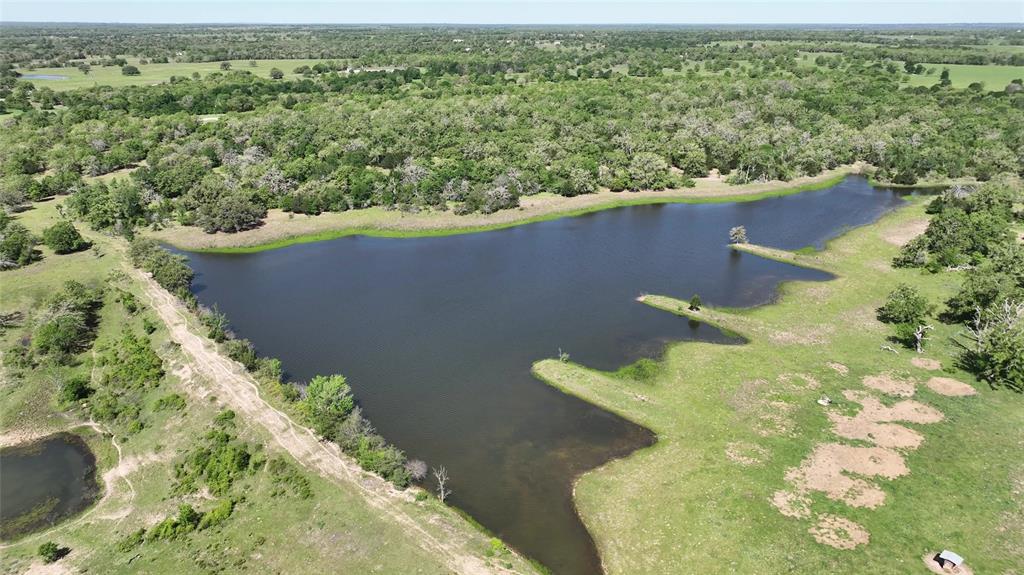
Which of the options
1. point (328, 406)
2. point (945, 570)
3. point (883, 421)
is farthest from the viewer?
point (883, 421)

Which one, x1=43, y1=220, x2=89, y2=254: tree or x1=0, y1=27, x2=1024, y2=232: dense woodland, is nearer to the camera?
x1=43, y1=220, x2=89, y2=254: tree

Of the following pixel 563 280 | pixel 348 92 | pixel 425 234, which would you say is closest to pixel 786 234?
pixel 563 280

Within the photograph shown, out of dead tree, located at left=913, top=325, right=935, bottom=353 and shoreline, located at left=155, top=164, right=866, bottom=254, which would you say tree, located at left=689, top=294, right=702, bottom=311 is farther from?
shoreline, located at left=155, top=164, right=866, bottom=254

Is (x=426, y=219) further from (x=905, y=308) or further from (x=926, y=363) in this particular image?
(x=926, y=363)

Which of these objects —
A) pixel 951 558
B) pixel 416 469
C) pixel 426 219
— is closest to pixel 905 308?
pixel 951 558

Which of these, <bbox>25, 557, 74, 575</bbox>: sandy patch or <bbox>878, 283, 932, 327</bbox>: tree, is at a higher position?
<bbox>878, 283, 932, 327</bbox>: tree

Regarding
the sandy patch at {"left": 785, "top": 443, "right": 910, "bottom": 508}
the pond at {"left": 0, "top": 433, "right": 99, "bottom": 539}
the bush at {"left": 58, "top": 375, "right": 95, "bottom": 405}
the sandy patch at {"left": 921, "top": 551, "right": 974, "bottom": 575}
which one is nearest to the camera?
the sandy patch at {"left": 921, "top": 551, "right": 974, "bottom": 575}

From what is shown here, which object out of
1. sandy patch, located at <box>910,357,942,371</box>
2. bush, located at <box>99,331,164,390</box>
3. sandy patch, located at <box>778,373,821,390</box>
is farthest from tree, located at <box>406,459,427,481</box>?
sandy patch, located at <box>910,357,942,371</box>
